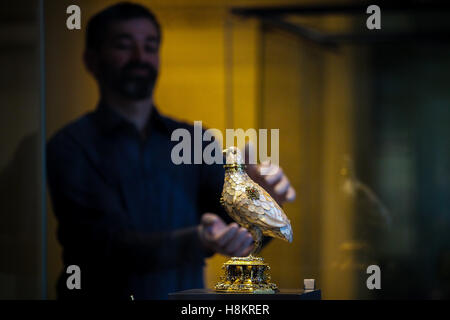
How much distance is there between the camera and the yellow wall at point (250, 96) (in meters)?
4.34

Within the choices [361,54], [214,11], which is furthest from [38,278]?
[361,54]

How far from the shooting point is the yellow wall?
4.34 meters

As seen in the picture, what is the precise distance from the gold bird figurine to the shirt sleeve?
3.52 feet

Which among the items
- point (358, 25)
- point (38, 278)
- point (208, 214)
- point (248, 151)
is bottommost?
point (38, 278)

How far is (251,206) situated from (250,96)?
148cm

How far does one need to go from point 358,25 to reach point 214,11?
2.54 ft

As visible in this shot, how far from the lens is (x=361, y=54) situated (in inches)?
184

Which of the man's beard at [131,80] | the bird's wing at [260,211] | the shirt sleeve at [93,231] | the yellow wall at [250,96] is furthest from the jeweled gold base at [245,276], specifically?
the man's beard at [131,80]

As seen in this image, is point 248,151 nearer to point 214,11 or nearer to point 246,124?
point 246,124

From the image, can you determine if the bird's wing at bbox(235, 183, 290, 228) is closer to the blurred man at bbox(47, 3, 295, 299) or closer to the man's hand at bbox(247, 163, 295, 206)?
the man's hand at bbox(247, 163, 295, 206)

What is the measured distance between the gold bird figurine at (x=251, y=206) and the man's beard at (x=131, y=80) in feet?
4.28
